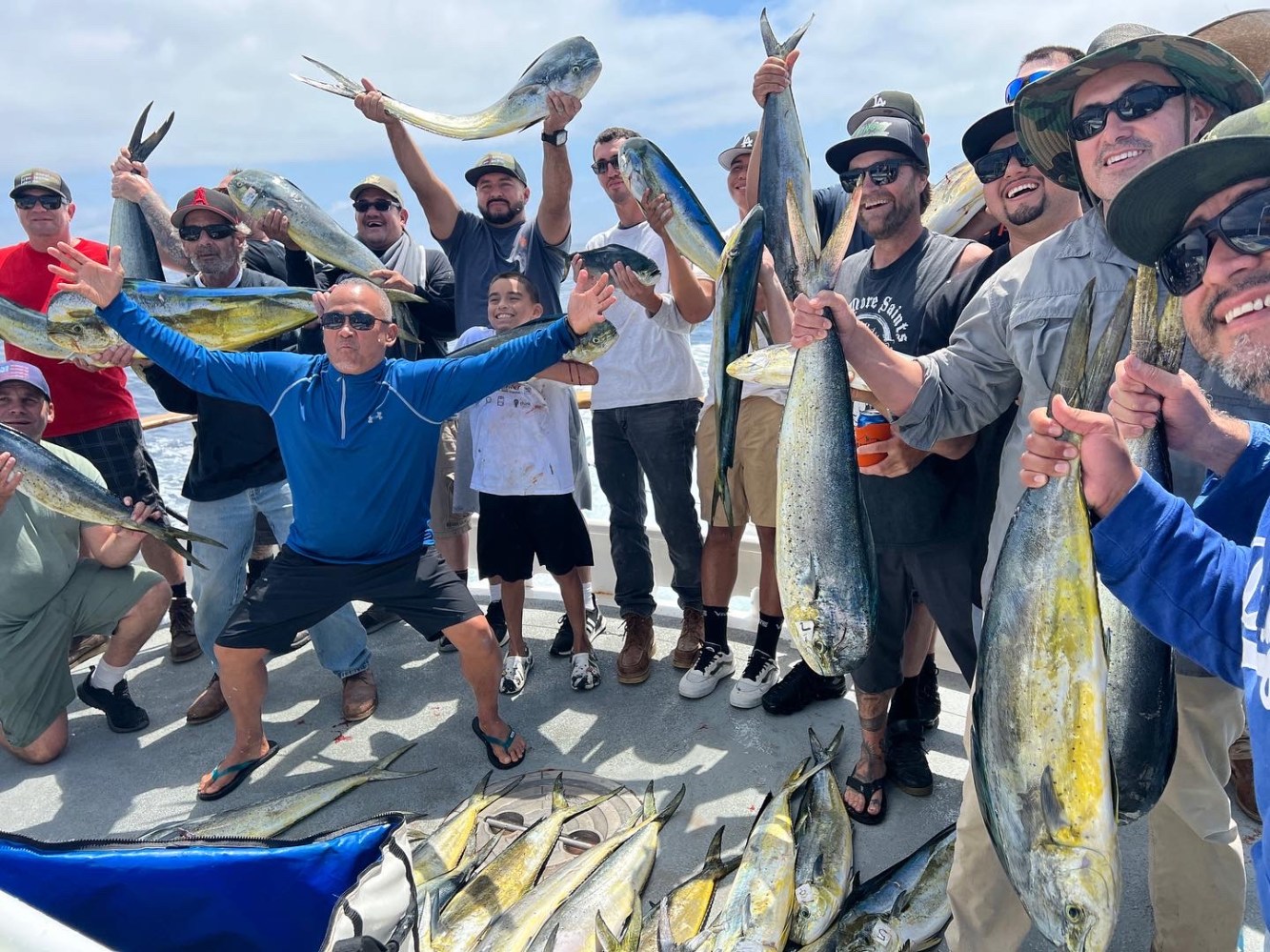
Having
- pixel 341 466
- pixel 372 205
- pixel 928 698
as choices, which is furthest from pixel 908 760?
pixel 372 205

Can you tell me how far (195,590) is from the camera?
11.1 feet

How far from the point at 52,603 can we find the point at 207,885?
2.12m

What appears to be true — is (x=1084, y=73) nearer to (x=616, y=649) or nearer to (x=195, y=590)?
(x=616, y=649)

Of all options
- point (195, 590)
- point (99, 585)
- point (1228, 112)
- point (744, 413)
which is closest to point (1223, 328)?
point (1228, 112)

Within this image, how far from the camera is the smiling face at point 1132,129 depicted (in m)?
1.55

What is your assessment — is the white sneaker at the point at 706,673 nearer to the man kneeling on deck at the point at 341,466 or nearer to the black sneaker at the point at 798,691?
the black sneaker at the point at 798,691

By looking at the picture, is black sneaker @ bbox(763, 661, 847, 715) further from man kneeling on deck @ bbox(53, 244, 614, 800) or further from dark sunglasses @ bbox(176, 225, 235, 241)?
dark sunglasses @ bbox(176, 225, 235, 241)

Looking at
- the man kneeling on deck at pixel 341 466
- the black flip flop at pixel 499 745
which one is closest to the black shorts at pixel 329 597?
the man kneeling on deck at pixel 341 466

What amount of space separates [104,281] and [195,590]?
1302 mm

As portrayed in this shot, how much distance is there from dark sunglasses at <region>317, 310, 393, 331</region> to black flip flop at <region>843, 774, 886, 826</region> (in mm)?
2271

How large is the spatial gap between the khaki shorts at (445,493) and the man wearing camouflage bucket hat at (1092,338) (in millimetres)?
2707

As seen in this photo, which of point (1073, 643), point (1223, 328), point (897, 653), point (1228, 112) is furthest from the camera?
point (897, 653)

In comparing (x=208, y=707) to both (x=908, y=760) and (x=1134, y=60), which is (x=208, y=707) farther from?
(x=1134, y=60)

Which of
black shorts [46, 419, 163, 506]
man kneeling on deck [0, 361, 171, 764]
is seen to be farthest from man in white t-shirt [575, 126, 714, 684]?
black shorts [46, 419, 163, 506]
